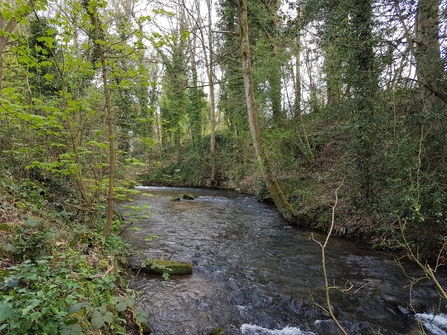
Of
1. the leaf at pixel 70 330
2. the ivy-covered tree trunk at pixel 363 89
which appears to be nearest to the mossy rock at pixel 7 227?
the leaf at pixel 70 330

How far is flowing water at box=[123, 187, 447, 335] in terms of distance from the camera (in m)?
4.09

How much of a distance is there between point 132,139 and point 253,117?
16.9 ft

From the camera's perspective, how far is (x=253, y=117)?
31.9 feet

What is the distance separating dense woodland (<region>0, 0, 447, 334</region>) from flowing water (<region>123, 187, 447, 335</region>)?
877 mm

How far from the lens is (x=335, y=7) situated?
27.9 feet

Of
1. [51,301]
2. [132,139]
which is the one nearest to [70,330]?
[51,301]

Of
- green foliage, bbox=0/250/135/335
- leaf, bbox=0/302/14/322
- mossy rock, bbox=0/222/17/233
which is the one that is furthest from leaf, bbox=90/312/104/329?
mossy rock, bbox=0/222/17/233

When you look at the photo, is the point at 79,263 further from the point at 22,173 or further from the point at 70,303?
the point at 22,173

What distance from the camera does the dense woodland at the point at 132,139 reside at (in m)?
2.97

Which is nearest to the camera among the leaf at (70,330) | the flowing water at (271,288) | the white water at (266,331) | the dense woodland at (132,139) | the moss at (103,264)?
the leaf at (70,330)

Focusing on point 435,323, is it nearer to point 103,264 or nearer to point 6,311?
point 103,264

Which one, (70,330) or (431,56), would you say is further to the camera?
(431,56)

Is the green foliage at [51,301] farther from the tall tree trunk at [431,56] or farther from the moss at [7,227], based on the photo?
the tall tree trunk at [431,56]

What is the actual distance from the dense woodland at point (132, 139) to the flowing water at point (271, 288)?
877mm
